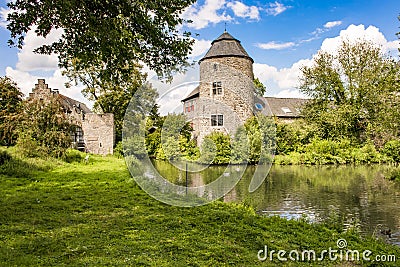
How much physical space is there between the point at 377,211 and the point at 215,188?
254 inches

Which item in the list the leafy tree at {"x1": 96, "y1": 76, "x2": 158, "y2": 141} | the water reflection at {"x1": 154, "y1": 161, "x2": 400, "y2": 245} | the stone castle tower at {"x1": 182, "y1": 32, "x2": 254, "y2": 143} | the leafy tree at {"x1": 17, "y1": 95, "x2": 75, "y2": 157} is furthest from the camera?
the leafy tree at {"x1": 96, "y1": 76, "x2": 158, "y2": 141}

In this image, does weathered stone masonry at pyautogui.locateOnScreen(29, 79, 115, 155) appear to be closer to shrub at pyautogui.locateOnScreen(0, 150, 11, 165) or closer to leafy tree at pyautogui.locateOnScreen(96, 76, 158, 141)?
leafy tree at pyautogui.locateOnScreen(96, 76, 158, 141)

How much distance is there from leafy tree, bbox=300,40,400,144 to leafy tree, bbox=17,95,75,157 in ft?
82.1

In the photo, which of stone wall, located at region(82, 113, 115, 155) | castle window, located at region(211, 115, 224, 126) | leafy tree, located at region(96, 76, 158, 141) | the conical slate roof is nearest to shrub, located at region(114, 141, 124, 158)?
stone wall, located at region(82, 113, 115, 155)

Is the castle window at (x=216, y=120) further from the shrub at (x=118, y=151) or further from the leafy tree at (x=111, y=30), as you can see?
the leafy tree at (x=111, y=30)

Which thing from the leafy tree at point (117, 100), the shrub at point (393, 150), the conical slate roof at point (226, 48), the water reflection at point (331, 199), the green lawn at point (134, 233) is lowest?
the water reflection at point (331, 199)

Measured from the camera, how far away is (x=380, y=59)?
32.4 meters

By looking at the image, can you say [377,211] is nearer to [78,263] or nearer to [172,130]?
[172,130]

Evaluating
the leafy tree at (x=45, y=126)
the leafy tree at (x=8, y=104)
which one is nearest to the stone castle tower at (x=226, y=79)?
the leafy tree at (x=45, y=126)

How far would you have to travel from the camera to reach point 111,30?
6008 millimetres

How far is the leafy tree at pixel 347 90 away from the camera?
3231 centimetres

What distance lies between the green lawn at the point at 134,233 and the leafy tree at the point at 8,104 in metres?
11.3

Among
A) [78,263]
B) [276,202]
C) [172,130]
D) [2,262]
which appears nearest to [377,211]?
[276,202]

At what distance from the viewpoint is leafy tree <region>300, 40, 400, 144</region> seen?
32312 millimetres
